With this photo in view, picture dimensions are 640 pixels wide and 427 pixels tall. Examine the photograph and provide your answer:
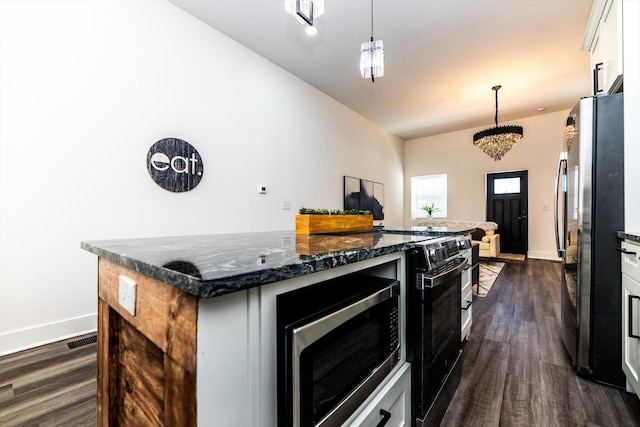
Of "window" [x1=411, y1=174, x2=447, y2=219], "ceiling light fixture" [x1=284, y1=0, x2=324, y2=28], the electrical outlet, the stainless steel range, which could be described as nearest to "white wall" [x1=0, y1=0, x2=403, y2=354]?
"ceiling light fixture" [x1=284, y1=0, x2=324, y2=28]

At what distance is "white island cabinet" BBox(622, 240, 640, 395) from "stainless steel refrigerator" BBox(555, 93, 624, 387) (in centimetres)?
7

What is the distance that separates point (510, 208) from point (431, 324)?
636 centimetres

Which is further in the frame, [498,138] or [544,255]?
[544,255]

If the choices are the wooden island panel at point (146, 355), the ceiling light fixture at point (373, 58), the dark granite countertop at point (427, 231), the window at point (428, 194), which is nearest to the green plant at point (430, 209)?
the window at point (428, 194)

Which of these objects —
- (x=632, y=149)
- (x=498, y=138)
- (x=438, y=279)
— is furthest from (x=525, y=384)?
(x=498, y=138)

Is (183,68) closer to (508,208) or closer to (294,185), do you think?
(294,185)

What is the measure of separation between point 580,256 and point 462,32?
2679 mm

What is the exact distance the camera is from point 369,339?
3.15 feet

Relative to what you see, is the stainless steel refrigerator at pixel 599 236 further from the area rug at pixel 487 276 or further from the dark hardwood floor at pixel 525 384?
the area rug at pixel 487 276

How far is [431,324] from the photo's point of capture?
1.21 m

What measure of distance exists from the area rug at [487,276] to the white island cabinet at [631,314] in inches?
75.0

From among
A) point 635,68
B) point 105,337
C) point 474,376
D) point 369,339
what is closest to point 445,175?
point 635,68

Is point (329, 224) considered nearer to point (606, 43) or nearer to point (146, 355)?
point (146, 355)

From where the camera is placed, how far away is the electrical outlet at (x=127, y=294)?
728 mm
